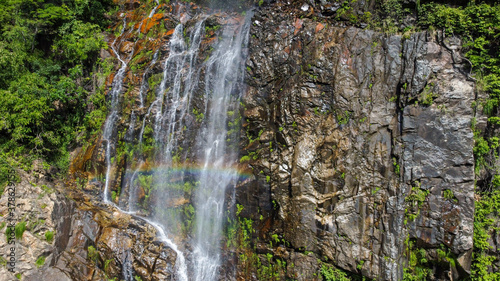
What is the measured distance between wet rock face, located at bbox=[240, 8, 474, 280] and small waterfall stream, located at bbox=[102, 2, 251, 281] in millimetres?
1345

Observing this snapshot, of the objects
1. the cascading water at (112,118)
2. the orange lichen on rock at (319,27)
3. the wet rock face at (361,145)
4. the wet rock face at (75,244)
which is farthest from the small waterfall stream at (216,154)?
the cascading water at (112,118)

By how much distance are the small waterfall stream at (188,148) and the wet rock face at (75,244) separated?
0.40 metres

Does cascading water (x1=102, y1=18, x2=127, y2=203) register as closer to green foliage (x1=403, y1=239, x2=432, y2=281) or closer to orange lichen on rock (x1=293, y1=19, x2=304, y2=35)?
orange lichen on rock (x1=293, y1=19, x2=304, y2=35)

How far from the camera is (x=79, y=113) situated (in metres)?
14.3

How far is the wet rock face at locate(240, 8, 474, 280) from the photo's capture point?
7.54 meters

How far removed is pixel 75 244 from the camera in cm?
1028

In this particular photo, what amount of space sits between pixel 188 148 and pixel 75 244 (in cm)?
527

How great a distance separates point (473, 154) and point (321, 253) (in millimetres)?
4933

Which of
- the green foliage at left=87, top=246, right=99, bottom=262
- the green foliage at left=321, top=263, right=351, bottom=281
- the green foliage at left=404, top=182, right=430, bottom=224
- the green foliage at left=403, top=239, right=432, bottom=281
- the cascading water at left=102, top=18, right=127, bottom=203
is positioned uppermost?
the cascading water at left=102, top=18, right=127, bottom=203

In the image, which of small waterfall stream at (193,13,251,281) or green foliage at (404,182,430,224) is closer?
green foliage at (404,182,430,224)

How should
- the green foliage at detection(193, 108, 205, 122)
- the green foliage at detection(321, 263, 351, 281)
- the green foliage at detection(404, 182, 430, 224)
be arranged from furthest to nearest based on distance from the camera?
the green foliage at detection(193, 108, 205, 122) → the green foliage at detection(321, 263, 351, 281) → the green foliage at detection(404, 182, 430, 224)

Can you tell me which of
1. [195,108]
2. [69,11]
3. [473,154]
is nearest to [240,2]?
[195,108]

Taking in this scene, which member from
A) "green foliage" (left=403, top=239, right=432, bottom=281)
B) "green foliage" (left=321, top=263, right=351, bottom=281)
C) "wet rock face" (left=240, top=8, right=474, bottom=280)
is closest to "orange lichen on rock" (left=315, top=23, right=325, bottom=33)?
"wet rock face" (left=240, top=8, right=474, bottom=280)

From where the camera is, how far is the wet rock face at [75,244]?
9398 mm
